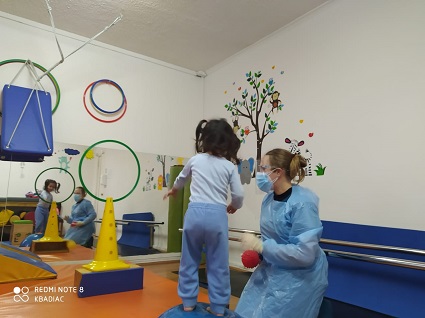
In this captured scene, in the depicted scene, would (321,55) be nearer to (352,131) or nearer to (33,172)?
(352,131)

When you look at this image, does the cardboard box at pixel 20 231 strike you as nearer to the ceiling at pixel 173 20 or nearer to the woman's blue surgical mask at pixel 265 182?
the ceiling at pixel 173 20

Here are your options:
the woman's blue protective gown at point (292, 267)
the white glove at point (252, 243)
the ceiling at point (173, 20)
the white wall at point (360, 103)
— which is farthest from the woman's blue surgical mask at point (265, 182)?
the ceiling at point (173, 20)

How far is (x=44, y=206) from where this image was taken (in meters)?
3.16

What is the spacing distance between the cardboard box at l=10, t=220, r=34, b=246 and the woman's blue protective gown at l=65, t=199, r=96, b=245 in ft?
1.15

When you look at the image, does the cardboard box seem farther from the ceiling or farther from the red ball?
the red ball

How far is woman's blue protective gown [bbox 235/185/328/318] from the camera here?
5.06ft

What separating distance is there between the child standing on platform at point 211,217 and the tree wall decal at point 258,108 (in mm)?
1806

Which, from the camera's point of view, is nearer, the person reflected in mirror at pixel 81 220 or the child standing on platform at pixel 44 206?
the child standing on platform at pixel 44 206

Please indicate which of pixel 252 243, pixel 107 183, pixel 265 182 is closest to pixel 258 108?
pixel 107 183

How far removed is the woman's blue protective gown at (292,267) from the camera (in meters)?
1.54

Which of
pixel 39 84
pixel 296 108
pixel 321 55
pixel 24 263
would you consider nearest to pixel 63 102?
pixel 39 84

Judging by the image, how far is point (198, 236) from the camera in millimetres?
1554

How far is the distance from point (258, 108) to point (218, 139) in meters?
2.05

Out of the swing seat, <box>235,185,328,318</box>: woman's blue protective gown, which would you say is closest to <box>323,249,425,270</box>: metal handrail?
<box>235,185,328,318</box>: woman's blue protective gown
